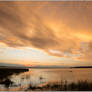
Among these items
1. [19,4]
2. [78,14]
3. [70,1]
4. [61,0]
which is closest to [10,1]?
[19,4]

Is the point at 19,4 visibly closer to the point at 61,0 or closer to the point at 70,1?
the point at 61,0

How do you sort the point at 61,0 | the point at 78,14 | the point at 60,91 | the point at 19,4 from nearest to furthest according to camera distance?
the point at 61,0 → the point at 19,4 → the point at 78,14 → the point at 60,91

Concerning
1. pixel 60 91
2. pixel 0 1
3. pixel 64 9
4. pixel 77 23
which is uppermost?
pixel 0 1

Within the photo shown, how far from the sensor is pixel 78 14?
6.33 metres

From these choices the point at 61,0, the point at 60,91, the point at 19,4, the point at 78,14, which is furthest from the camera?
the point at 60,91

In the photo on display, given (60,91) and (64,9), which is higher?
(64,9)

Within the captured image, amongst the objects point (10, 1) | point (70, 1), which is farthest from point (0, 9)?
point (70, 1)

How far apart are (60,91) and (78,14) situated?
6022 mm

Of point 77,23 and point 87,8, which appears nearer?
point 87,8

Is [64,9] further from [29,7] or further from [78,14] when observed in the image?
[29,7]

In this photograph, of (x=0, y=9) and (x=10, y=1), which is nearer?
(x=10, y=1)

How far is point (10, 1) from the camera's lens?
18.6ft

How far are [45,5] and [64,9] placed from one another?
1.34 meters

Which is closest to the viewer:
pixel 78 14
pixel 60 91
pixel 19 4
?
pixel 19 4
